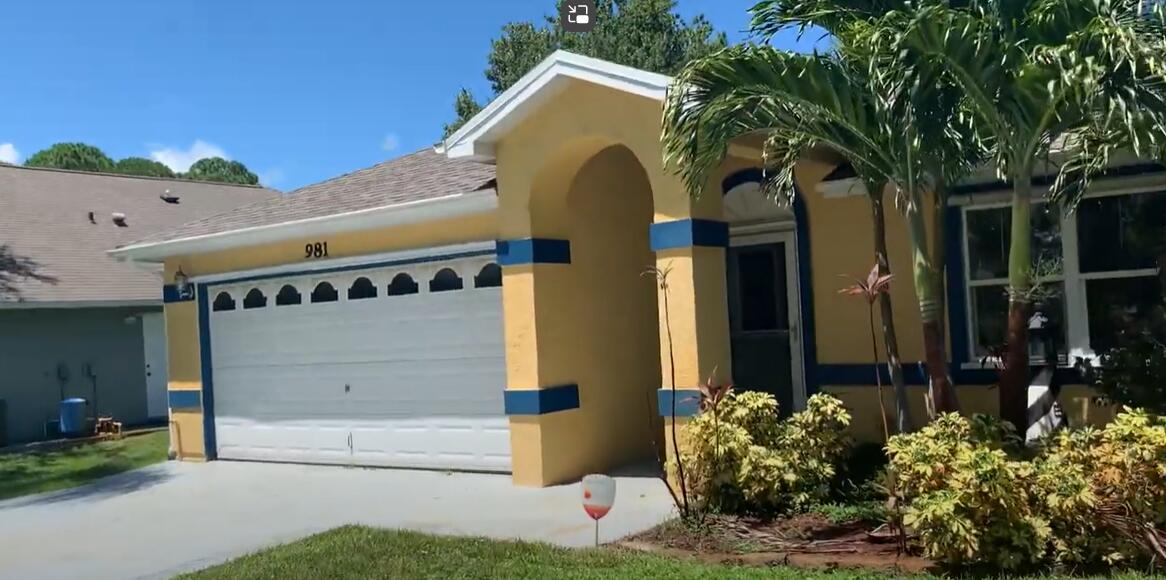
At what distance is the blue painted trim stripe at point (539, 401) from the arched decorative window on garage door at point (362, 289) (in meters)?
2.98

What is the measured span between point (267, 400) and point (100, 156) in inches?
2067

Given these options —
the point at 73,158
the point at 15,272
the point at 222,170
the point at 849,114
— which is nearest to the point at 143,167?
the point at 73,158

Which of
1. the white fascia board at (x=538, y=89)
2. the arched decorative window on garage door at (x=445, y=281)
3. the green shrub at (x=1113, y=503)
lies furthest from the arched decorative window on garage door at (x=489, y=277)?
the green shrub at (x=1113, y=503)

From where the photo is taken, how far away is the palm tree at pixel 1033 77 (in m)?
6.51

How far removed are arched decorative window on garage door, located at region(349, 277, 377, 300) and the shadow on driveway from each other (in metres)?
3.33

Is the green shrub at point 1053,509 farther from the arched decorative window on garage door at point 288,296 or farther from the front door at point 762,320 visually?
the arched decorative window on garage door at point 288,296

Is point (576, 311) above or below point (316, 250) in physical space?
below

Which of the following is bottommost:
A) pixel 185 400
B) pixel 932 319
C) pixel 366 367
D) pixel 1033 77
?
pixel 185 400

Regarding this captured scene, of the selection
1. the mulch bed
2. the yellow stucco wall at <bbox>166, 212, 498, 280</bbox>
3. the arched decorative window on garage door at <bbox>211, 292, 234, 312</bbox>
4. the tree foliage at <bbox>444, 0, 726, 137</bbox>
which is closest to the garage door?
the arched decorative window on garage door at <bbox>211, 292, 234, 312</bbox>

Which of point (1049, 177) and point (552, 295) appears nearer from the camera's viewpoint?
point (1049, 177)

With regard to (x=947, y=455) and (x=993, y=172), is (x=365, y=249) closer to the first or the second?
(x=993, y=172)

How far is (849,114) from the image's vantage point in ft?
25.2

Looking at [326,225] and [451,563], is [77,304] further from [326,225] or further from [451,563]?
[451,563]

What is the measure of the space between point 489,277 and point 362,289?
7.05ft
